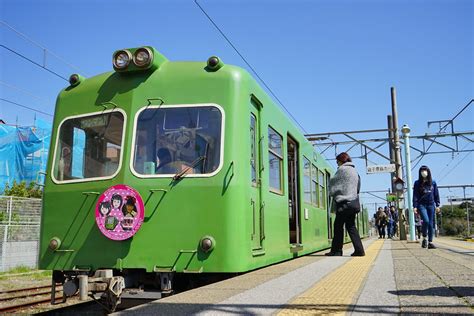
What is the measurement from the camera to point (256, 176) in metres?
5.88

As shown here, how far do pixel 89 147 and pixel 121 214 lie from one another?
113 cm

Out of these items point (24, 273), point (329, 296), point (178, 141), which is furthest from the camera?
point (24, 273)

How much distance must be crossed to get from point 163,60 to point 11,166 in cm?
2095

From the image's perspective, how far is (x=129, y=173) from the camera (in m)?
5.25

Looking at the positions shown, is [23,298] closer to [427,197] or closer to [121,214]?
[121,214]

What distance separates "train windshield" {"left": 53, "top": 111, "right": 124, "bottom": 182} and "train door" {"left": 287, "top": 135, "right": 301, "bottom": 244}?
12.2 ft

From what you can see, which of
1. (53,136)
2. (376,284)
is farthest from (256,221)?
(53,136)

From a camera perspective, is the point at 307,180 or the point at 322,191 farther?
the point at 322,191

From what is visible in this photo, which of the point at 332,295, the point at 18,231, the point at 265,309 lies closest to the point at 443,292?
the point at 332,295

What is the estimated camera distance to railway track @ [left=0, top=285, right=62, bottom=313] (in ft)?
24.8

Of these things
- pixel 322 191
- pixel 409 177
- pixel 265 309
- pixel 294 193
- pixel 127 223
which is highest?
pixel 409 177

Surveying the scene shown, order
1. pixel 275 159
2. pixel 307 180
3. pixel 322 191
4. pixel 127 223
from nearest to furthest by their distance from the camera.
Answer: pixel 127 223
pixel 275 159
pixel 307 180
pixel 322 191

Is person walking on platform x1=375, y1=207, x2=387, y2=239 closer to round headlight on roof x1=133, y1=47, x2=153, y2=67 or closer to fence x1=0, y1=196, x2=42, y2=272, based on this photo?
fence x1=0, y1=196, x2=42, y2=272

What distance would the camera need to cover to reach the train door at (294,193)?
8.74m
